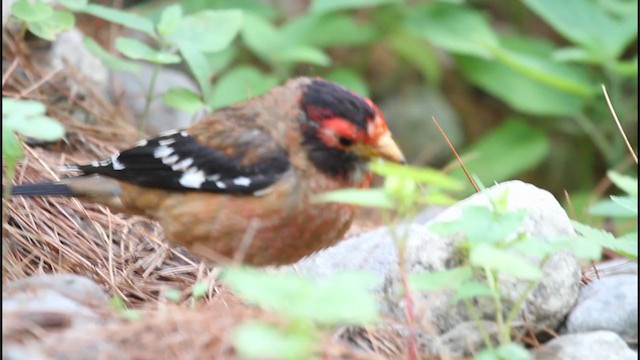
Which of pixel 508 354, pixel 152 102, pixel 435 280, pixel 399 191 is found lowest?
pixel 152 102

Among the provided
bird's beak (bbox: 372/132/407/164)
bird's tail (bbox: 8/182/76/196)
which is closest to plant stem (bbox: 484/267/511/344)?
bird's beak (bbox: 372/132/407/164)

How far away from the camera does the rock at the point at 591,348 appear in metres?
2.83

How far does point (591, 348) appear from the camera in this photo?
2.84 meters

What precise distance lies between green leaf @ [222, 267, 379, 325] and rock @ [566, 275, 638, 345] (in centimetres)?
126

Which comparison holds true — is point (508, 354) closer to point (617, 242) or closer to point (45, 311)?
point (617, 242)

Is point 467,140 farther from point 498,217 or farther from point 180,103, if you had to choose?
point 498,217

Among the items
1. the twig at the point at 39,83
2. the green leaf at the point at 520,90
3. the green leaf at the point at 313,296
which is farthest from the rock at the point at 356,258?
the green leaf at the point at 520,90

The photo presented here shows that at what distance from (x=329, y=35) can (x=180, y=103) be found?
1.97 m

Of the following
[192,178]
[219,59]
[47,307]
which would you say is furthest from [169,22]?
[47,307]

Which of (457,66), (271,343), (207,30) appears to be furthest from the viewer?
(457,66)

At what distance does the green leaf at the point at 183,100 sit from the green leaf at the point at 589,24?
8.00ft

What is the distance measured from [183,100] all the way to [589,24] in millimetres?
2757

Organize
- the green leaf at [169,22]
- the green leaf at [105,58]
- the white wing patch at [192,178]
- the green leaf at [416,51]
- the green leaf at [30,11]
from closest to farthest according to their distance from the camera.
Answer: the white wing patch at [192,178], the green leaf at [30,11], the green leaf at [169,22], the green leaf at [105,58], the green leaf at [416,51]

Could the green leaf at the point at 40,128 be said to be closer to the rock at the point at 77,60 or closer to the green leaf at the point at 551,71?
the rock at the point at 77,60
